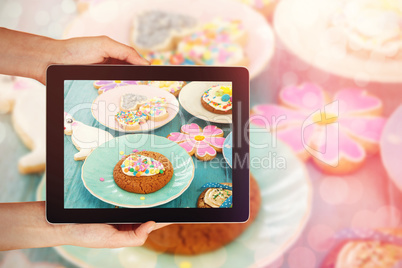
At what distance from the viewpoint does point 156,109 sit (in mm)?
826

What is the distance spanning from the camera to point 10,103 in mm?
1047

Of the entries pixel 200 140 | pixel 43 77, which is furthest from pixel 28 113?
pixel 200 140

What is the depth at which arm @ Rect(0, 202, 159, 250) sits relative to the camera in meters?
0.90

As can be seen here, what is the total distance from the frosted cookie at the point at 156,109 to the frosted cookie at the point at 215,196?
0.20 metres

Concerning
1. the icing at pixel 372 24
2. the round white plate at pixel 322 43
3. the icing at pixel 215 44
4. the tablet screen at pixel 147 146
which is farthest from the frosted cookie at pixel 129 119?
the icing at pixel 372 24

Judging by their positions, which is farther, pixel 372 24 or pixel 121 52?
pixel 372 24

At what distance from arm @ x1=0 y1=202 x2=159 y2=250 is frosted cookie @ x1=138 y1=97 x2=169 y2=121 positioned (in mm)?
296

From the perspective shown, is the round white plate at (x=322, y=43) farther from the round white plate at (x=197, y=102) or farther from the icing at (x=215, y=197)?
the icing at (x=215, y=197)

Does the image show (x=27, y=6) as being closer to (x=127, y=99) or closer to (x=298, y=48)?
(x=127, y=99)

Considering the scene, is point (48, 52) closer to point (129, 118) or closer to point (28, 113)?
point (28, 113)

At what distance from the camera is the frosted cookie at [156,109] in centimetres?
82

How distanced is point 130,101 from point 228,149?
27cm

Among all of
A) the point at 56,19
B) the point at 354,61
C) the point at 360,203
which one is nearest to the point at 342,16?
the point at 354,61

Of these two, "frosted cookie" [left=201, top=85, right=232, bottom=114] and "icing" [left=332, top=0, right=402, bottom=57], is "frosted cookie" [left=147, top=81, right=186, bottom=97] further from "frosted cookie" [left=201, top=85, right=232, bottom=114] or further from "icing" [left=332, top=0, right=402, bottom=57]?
"icing" [left=332, top=0, right=402, bottom=57]
